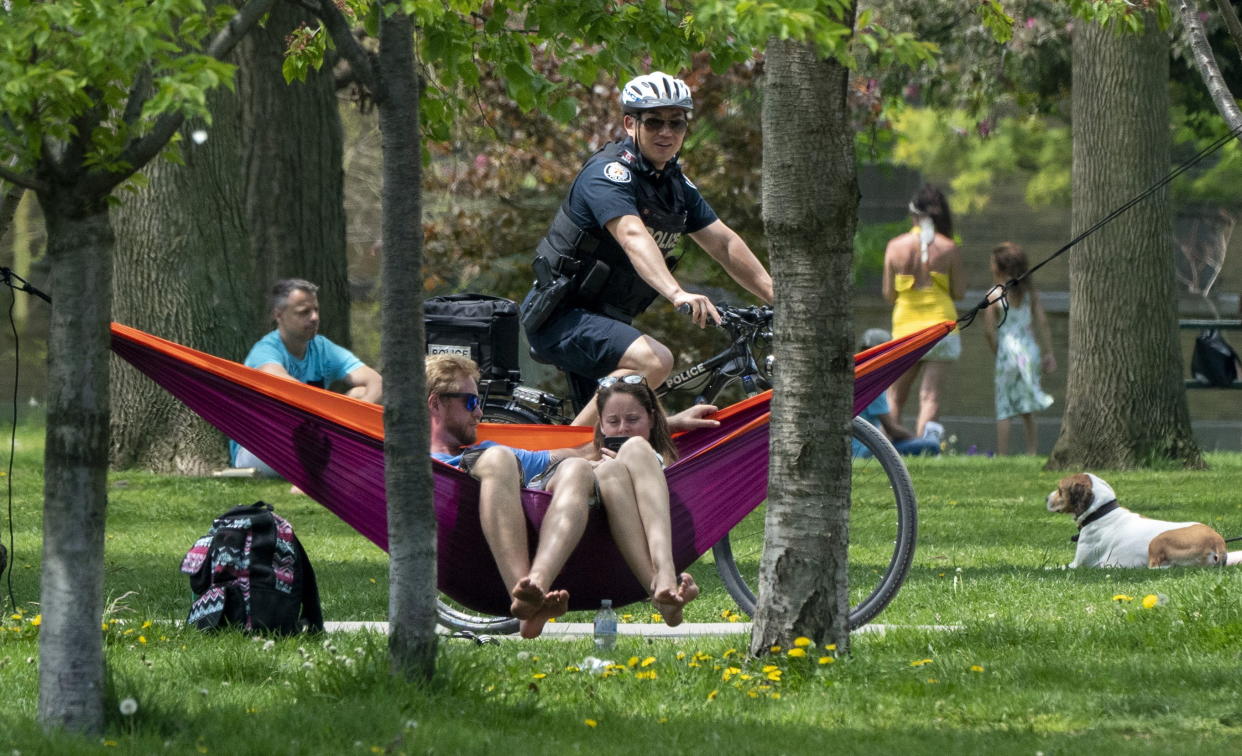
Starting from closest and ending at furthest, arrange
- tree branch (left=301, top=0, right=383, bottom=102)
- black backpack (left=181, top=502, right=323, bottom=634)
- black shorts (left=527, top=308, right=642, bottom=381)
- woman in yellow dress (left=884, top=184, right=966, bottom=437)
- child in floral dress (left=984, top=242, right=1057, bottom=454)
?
tree branch (left=301, top=0, right=383, bottom=102) < black backpack (left=181, top=502, right=323, bottom=634) < black shorts (left=527, top=308, right=642, bottom=381) < woman in yellow dress (left=884, top=184, right=966, bottom=437) < child in floral dress (left=984, top=242, right=1057, bottom=454)

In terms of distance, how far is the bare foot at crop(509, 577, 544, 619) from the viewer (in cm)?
555

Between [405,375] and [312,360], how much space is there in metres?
5.88

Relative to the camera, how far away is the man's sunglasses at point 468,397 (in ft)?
20.6

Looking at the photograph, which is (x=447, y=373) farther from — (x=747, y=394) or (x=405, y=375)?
(x=405, y=375)

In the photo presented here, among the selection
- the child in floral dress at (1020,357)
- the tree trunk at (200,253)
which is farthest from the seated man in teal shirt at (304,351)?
the child in floral dress at (1020,357)

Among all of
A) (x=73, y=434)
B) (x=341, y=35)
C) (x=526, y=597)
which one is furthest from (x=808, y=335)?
(x=73, y=434)

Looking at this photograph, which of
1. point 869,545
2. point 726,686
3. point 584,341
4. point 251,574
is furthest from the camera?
point 869,545

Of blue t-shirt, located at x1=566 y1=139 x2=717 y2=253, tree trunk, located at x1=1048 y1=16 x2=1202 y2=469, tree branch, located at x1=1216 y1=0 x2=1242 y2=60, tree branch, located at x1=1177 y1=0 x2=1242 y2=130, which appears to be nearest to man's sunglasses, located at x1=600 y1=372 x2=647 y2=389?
blue t-shirt, located at x1=566 y1=139 x2=717 y2=253

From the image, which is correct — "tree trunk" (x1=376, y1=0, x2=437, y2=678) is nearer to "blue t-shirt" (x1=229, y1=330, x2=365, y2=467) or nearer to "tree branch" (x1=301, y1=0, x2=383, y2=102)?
"tree branch" (x1=301, y1=0, x2=383, y2=102)

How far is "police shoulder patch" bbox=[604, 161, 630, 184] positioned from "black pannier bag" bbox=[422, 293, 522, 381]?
0.98 m

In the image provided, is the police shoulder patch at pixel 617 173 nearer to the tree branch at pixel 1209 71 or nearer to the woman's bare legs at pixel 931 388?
the tree branch at pixel 1209 71

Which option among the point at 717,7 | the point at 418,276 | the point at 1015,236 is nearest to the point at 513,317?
the point at 418,276

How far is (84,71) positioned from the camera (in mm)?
3869

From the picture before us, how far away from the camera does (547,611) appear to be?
5672mm
